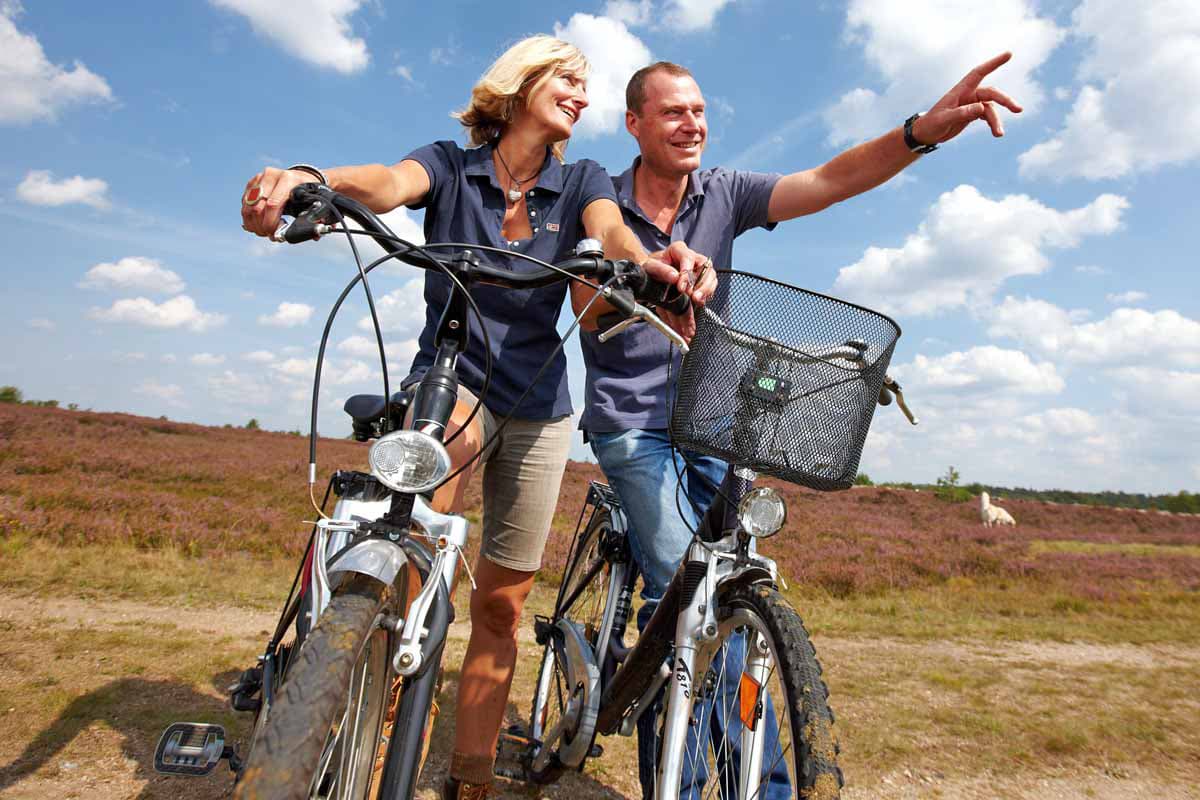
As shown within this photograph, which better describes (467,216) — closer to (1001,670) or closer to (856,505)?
(1001,670)

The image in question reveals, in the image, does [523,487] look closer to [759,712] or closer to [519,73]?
[759,712]

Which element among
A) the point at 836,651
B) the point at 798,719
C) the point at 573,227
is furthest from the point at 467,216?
the point at 836,651

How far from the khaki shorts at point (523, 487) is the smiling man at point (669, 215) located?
27 centimetres

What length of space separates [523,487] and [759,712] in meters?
1.02

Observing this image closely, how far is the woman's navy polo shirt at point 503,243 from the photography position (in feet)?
7.53

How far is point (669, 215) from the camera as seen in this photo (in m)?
2.93

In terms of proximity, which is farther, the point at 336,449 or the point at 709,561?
the point at 336,449

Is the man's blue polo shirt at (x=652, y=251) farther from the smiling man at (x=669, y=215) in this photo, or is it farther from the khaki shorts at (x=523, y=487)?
the khaki shorts at (x=523, y=487)

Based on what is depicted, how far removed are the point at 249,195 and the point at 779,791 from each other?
6.15 feet

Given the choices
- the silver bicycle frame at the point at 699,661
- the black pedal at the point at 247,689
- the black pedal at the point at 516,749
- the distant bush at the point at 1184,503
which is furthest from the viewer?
the distant bush at the point at 1184,503

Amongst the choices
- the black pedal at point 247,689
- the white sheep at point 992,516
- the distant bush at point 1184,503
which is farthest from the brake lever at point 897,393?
the distant bush at point 1184,503

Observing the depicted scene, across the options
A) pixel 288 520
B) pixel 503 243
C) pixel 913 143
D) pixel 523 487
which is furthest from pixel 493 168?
pixel 288 520

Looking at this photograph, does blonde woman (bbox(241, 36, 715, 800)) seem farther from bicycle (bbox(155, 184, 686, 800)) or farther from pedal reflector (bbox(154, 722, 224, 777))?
pedal reflector (bbox(154, 722, 224, 777))

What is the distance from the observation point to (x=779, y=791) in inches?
72.1
